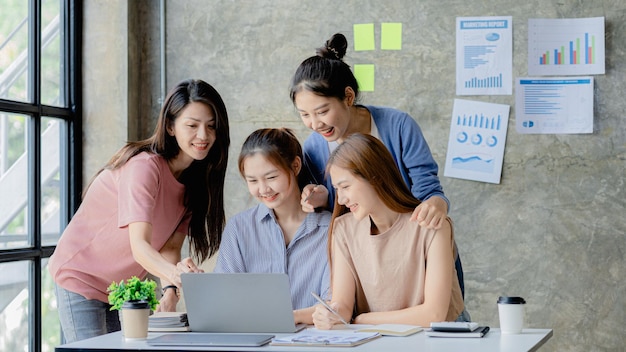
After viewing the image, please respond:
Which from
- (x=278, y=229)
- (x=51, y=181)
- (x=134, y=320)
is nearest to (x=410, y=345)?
(x=134, y=320)

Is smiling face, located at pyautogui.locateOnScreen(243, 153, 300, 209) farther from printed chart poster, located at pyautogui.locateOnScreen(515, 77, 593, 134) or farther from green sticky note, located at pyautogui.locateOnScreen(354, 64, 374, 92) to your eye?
printed chart poster, located at pyautogui.locateOnScreen(515, 77, 593, 134)

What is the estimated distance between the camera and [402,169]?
2.67 meters

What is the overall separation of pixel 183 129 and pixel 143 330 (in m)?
0.70

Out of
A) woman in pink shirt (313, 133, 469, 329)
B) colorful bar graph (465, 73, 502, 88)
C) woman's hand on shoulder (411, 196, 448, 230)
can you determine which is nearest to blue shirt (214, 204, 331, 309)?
woman in pink shirt (313, 133, 469, 329)

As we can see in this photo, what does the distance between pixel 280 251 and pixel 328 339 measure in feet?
2.05

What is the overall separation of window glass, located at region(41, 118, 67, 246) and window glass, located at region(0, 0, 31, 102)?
0.78 feet

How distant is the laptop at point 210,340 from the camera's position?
1991mm

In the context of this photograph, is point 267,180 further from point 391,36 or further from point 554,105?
point 554,105

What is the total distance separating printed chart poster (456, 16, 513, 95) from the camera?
364 centimetres

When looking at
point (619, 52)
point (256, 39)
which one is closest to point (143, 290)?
point (256, 39)

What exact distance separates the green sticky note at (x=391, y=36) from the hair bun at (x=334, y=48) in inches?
39.2

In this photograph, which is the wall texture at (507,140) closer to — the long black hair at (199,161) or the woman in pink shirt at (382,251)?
the long black hair at (199,161)

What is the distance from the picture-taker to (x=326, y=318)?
7.25ft

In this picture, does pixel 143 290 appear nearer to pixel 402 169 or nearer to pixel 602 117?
pixel 402 169
